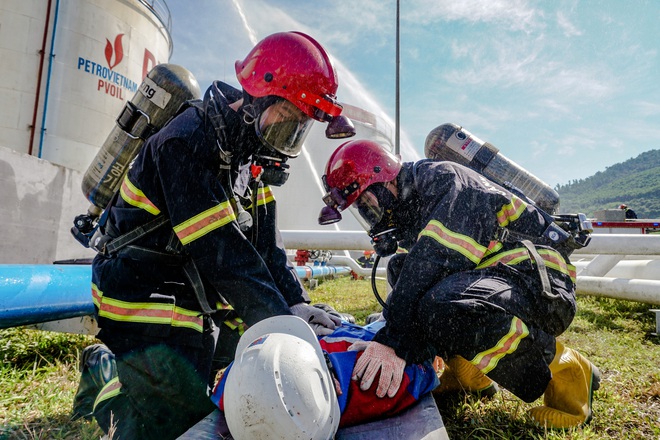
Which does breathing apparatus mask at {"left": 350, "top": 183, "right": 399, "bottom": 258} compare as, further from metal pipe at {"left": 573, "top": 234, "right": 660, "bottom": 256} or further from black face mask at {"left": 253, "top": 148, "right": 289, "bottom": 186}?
metal pipe at {"left": 573, "top": 234, "right": 660, "bottom": 256}

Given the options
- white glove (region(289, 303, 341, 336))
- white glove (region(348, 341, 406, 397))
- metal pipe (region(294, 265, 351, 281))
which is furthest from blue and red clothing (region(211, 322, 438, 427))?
metal pipe (region(294, 265, 351, 281))

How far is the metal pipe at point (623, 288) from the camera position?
133 inches

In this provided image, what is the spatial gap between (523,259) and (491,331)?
16.8 inches

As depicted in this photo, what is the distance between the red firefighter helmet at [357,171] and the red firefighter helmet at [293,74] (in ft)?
1.36

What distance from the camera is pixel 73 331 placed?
2979mm

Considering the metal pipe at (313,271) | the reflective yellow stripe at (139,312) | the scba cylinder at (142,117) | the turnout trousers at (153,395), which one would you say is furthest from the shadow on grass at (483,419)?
the metal pipe at (313,271)

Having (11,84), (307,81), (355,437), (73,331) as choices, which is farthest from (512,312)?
(11,84)

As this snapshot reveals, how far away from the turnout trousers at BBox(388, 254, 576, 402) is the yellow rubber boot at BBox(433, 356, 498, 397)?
0.38m

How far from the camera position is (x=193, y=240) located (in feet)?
5.78

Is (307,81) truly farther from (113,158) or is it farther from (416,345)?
(113,158)

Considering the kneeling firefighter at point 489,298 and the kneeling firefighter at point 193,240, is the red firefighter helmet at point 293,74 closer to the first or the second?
the kneeling firefighter at point 193,240

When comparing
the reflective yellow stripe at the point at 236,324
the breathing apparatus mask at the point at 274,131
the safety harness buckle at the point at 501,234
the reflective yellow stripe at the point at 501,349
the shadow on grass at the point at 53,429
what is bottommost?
the shadow on grass at the point at 53,429

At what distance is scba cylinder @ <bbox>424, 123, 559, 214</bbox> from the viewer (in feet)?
11.2

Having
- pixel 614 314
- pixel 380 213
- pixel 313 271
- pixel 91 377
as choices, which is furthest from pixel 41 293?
pixel 313 271
